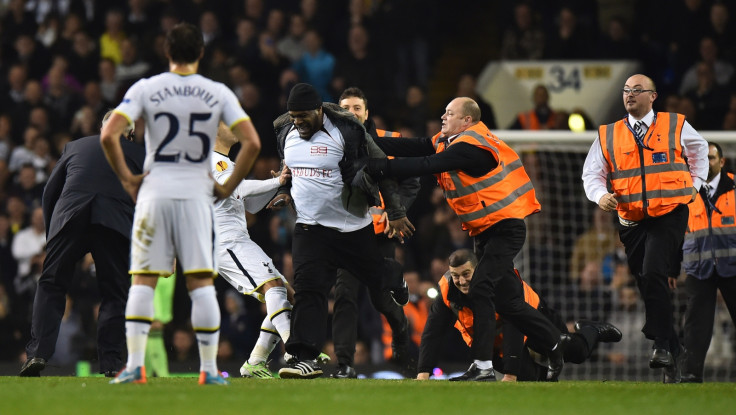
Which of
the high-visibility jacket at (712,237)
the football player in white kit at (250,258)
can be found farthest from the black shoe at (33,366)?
the high-visibility jacket at (712,237)

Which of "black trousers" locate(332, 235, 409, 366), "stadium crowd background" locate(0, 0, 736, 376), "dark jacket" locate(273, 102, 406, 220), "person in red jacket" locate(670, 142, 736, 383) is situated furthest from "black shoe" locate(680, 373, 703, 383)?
"stadium crowd background" locate(0, 0, 736, 376)

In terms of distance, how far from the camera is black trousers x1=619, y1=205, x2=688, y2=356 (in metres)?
8.66

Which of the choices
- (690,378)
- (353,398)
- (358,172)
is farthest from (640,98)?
(353,398)

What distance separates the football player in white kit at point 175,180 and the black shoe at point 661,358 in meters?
3.50

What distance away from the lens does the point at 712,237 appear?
9.81m

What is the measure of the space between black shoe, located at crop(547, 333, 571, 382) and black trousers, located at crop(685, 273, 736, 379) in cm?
119

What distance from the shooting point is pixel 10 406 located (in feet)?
19.3

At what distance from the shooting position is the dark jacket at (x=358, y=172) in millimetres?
8344

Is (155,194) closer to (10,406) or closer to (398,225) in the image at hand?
(10,406)

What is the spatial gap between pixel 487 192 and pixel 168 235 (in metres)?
2.65

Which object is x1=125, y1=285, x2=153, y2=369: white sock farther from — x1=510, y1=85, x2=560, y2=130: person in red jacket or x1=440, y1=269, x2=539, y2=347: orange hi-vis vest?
x1=510, y1=85, x2=560, y2=130: person in red jacket

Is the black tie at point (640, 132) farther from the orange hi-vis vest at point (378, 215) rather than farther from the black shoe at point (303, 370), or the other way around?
the black shoe at point (303, 370)

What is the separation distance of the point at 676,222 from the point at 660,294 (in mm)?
551

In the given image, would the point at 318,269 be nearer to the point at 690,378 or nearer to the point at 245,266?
the point at 245,266
